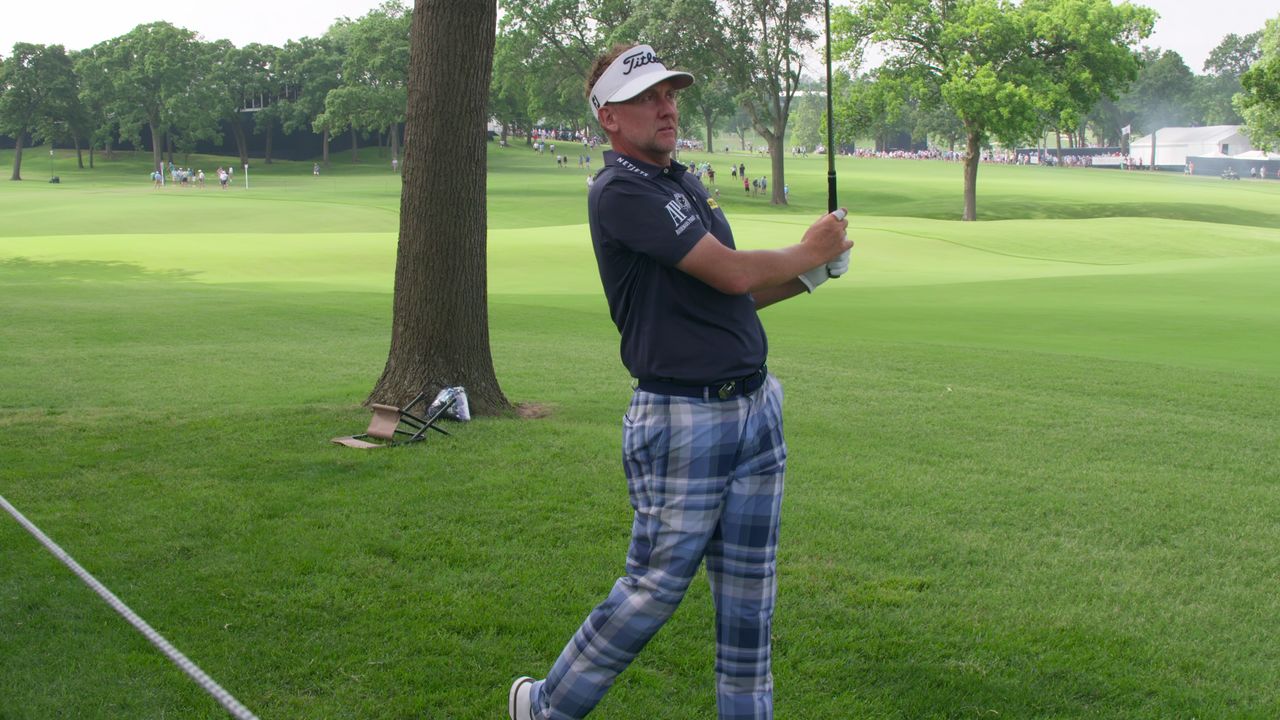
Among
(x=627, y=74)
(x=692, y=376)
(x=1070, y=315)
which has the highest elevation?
(x=627, y=74)

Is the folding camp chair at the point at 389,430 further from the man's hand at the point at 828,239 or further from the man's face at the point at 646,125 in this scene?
the man's hand at the point at 828,239

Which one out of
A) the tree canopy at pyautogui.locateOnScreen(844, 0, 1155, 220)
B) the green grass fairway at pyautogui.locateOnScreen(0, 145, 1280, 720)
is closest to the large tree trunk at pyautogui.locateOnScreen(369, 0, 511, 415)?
the green grass fairway at pyautogui.locateOnScreen(0, 145, 1280, 720)

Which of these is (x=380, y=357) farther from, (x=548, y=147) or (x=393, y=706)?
(x=548, y=147)

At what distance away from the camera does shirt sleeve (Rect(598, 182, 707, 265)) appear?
326 cm

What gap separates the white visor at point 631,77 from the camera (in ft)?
11.1

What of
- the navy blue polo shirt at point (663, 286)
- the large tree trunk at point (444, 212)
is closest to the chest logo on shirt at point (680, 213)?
the navy blue polo shirt at point (663, 286)

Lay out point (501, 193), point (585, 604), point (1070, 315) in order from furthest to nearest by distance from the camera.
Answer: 1. point (501, 193)
2. point (1070, 315)
3. point (585, 604)

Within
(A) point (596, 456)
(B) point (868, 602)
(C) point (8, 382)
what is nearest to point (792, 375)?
(A) point (596, 456)

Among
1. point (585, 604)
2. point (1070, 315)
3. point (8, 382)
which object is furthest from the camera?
point (1070, 315)

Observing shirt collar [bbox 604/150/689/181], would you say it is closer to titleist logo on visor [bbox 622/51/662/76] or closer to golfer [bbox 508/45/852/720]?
golfer [bbox 508/45/852/720]

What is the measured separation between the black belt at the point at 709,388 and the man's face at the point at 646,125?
0.66m

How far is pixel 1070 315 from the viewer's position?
1906 cm

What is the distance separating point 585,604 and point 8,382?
31.6ft

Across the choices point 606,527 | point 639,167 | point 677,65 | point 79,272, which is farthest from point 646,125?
point 677,65
